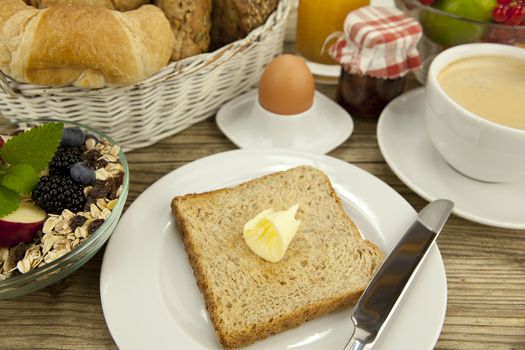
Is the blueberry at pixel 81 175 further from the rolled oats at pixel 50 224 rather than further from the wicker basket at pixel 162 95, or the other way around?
the wicker basket at pixel 162 95

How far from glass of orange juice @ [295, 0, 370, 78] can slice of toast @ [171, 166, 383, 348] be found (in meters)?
0.61

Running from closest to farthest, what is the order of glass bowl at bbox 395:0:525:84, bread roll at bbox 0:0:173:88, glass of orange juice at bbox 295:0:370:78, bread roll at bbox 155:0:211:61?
bread roll at bbox 0:0:173:88 < bread roll at bbox 155:0:211:61 < glass bowl at bbox 395:0:525:84 < glass of orange juice at bbox 295:0:370:78

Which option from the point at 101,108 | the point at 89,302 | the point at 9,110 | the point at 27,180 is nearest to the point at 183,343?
the point at 89,302

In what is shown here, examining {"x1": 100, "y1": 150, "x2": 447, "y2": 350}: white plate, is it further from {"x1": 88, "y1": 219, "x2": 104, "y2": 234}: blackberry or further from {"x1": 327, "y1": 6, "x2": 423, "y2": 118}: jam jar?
{"x1": 327, "y1": 6, "x2": 423, "y2": 118}: jam jar

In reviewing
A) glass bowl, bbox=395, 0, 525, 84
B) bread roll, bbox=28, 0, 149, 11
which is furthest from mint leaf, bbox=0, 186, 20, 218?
glass bowl, bbox=395, 0, 525, 84

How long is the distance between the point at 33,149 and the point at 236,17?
703 millimetres

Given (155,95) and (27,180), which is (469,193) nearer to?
A: (155,95)

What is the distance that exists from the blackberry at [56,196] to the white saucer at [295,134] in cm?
52

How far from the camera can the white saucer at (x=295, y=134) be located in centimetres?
139

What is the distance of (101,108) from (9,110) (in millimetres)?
249

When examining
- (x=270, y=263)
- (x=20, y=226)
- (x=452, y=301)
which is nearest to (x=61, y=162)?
(x=20, y=226)

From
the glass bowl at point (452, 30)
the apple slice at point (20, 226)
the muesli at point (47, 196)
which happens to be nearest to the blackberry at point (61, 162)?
the muesli at point (47, 196)

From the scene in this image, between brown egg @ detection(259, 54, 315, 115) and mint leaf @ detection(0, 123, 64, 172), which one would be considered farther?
brown egg @ detection(259, 54, 315, 115)

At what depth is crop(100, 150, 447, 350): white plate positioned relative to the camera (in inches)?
35.3
